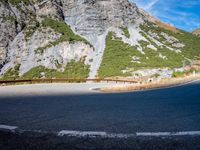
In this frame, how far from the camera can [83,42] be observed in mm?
86750

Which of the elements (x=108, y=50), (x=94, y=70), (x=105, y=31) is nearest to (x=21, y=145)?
(x=94, y=70)

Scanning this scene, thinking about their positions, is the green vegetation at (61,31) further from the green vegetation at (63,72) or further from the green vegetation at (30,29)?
the green vegetation at (63,72)

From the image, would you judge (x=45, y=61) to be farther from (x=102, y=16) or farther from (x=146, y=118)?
(x=146, y=118)

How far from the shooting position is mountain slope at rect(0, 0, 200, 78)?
76250mm

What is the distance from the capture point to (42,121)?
8055 mm

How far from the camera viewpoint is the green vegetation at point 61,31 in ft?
286

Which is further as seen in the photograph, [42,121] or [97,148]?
[42,121]

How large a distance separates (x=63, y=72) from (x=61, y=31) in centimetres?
2151

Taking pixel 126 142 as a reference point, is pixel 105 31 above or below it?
above

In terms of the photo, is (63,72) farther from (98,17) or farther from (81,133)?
(81,133)

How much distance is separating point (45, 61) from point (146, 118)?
71.7 metres

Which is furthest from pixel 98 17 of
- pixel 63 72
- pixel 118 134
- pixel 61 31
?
pixel 118 134

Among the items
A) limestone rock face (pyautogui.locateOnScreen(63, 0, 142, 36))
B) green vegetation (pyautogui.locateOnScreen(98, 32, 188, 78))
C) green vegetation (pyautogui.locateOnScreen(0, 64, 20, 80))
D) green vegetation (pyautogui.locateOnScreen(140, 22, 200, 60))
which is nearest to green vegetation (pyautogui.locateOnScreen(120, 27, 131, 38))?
limestone rock face (pyautogui.locateOnScreen(63, 0, 142, 36))

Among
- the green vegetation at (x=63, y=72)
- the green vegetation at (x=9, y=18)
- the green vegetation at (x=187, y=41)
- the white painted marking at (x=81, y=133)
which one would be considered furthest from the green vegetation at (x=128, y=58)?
the white painted marking at (x=81, y=133)
